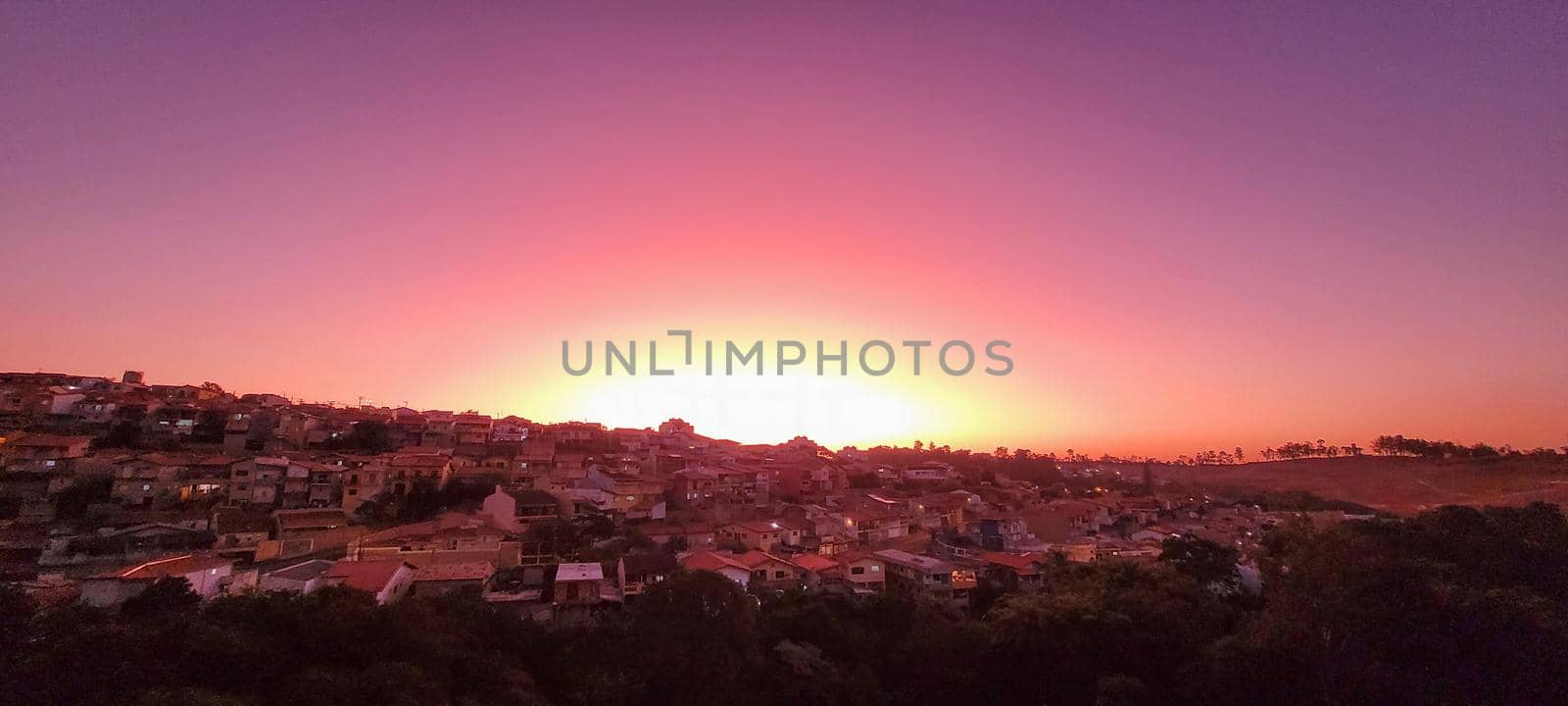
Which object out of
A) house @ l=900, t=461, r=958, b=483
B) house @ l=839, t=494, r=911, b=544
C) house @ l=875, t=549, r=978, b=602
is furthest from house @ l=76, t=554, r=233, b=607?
house @ l=900, t=461, r=958, b=483

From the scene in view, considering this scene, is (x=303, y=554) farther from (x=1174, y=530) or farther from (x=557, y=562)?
(x=1174, y=530)

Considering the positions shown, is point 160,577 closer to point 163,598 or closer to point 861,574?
point 163,598

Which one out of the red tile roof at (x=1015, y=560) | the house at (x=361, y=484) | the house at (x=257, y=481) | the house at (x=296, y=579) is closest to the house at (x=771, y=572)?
the red tile roof at (x=1015, y=560)

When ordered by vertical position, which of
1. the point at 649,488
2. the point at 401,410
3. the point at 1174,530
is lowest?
the point at 1174,530

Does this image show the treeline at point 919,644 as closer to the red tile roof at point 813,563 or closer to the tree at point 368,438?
the red tile roof at point 813,563

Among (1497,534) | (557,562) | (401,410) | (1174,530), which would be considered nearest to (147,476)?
(557,562)

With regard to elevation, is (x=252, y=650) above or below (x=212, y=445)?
below
